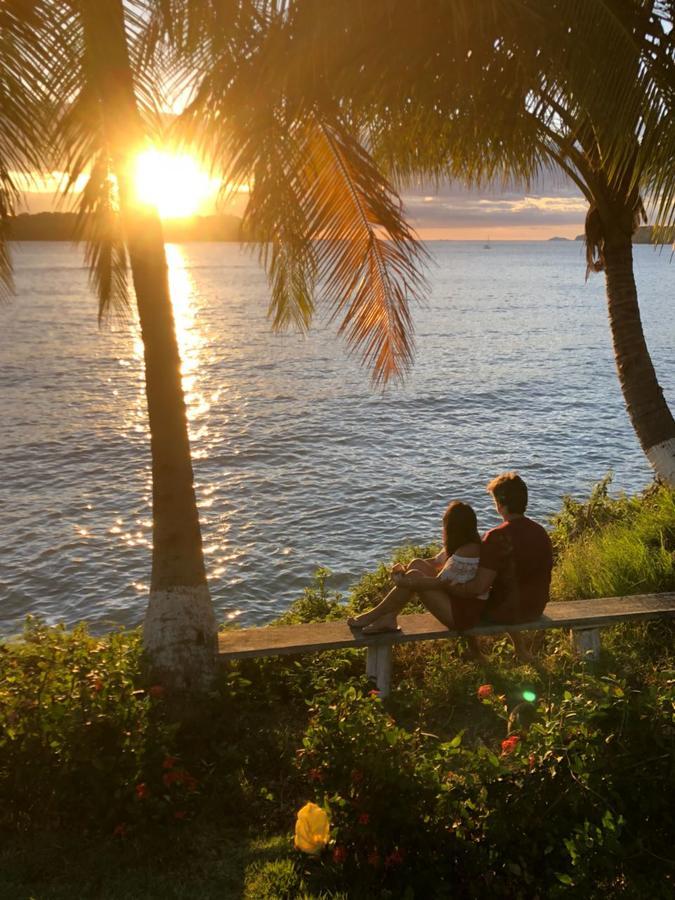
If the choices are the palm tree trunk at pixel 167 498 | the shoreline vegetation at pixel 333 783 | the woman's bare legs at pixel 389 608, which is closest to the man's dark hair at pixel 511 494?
→ the woman's bare legs at pixel 389 608

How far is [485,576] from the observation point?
6.14 meters

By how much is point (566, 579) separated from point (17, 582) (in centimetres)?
1015

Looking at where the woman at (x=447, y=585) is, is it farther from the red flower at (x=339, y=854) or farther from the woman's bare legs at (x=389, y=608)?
the red flower at (x=339, y=854)

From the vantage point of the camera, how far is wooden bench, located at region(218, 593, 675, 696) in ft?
20.4

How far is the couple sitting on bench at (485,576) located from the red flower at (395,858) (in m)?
2.31

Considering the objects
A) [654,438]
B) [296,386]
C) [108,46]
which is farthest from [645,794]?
[296,386]

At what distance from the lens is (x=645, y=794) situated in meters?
3.97

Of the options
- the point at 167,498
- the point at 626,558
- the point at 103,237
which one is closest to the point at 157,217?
the point at 103,237

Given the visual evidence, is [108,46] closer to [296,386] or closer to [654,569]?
[654,569]

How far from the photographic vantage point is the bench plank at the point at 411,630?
244 inches

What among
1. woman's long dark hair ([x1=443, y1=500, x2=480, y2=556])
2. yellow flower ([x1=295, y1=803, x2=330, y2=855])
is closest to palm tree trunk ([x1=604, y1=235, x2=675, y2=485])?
woman's long dark hair ([x1=443, y1=500, x2=480, y2=556])

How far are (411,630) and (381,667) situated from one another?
0.37 meters

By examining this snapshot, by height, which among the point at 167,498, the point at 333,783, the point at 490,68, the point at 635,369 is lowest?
the point at 333,783

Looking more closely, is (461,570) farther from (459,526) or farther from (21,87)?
(21,87)
